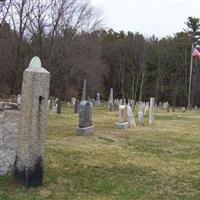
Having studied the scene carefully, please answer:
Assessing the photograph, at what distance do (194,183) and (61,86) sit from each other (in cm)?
3331

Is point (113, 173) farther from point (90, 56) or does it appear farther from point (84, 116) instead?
point (90, 56)

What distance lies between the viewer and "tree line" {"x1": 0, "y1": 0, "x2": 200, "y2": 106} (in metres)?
29.6

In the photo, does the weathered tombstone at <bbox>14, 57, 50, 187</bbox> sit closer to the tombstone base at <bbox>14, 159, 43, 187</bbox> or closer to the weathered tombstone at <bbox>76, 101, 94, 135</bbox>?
the tombstone base at <bbox>14, 159, 43, 187</bbox>

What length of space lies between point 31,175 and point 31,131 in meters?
0.65

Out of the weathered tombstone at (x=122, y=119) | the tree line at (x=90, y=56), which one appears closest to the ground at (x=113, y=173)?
the weathered tombstone at (x=122, y=119)

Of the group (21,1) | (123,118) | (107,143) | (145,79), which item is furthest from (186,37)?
(107,143)

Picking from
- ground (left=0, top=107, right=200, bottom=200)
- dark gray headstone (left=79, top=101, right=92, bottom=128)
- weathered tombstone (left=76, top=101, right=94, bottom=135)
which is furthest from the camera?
dark gray headstone (left=79, top=101, right=92, bottom=128)

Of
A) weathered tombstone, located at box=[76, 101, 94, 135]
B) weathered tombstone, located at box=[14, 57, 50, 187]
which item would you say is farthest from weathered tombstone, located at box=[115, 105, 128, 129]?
weathered tombstone, located at box=[14, 57, 50, 187]

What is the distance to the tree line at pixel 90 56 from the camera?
97.1ft

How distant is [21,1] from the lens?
1150 inches

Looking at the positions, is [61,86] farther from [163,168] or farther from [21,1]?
[163,168]

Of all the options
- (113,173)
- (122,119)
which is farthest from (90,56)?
(113,173)

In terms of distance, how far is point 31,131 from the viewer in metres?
7.57

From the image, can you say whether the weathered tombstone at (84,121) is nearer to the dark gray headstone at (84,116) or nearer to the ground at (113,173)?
the dark gray headstone at (84,116)
